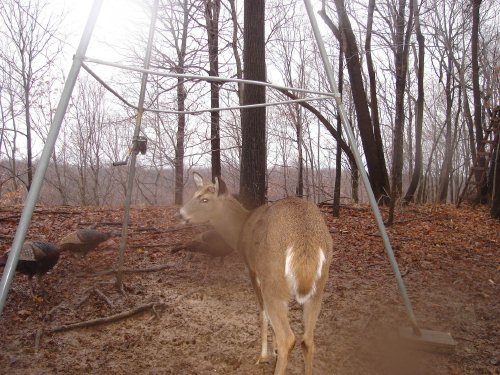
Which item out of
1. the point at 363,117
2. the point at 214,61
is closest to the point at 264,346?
the point at 363,117

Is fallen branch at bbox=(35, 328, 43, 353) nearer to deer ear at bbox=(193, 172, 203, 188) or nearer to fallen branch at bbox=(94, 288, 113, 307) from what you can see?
fallen branch at bbox=(94, 288, 113, 307)

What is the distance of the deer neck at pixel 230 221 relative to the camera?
190 inches

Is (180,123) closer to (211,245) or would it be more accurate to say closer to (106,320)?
(211,245)

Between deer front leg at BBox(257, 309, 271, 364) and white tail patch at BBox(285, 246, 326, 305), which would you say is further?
deer front leg at BBox(257, 309, 271, 364)

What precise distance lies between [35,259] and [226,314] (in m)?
2.52

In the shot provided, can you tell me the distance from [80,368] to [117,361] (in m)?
0.34

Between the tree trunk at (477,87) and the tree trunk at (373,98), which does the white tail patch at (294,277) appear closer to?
the tree trunk at (373,98)

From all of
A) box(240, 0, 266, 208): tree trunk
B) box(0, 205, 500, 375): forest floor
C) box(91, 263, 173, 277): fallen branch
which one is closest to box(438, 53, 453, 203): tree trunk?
box(0, 205, 500, 375): forest floor

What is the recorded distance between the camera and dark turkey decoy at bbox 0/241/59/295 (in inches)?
188

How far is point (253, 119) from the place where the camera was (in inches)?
275

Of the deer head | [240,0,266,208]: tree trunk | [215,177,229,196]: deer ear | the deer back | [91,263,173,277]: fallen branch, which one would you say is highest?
[240,0,266,208]: tree trunk

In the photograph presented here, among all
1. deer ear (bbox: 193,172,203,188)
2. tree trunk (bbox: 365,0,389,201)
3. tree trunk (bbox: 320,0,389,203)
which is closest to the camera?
deer ear (bbox: 193,172,203,188)

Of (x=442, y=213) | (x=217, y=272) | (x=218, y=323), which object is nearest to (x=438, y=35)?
(x=442, y=213)

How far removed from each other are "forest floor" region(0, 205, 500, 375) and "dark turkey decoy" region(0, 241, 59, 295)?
33cm
